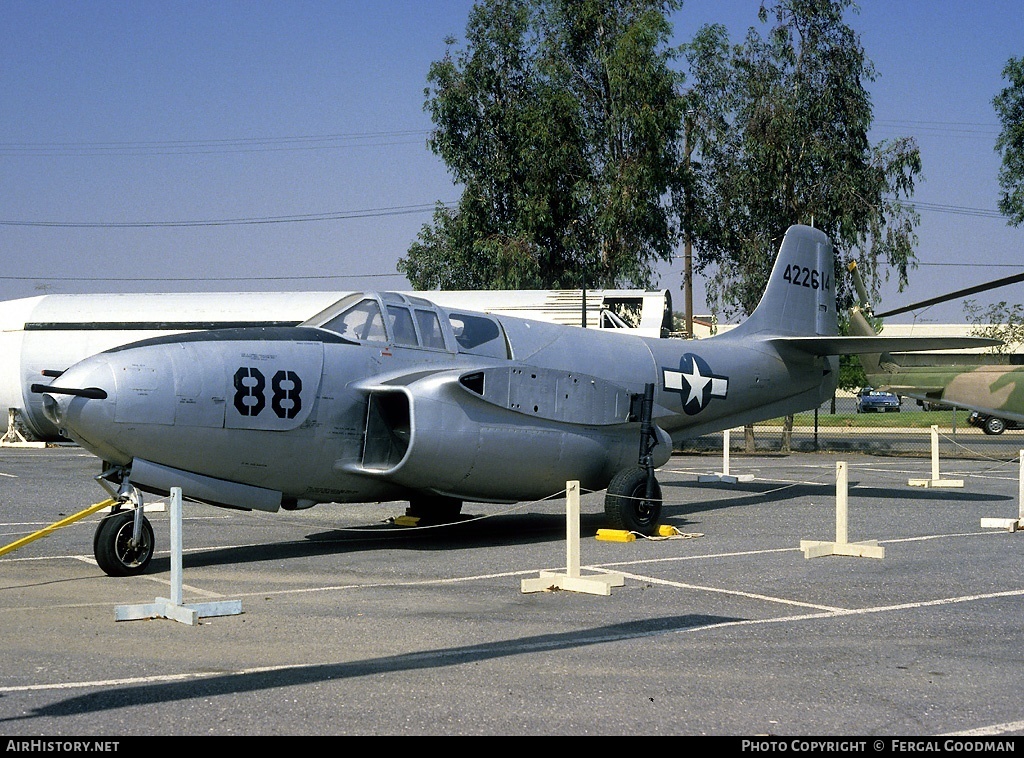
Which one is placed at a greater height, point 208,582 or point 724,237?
point 724,237

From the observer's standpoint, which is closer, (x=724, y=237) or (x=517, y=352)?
(x=517, y=352)

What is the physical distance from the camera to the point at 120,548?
404 inches

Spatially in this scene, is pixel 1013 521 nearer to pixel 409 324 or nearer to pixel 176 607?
pixel 409 324

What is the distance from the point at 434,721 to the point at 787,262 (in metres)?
13.7

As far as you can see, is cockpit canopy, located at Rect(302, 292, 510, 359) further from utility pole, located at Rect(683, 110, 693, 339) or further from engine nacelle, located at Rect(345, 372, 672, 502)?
utility pole, located at Rect(683, 110, 693, 339)

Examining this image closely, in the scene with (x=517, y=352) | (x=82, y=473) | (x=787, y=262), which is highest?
(x=787, y=262)

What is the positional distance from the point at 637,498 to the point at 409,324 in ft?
10.8

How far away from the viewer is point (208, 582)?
10023mm

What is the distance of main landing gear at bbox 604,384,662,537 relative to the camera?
12.8 m

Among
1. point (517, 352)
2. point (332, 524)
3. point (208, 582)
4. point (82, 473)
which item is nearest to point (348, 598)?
point (208, 582)

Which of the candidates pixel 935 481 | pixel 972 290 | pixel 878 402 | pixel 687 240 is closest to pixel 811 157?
pixel 687 240
